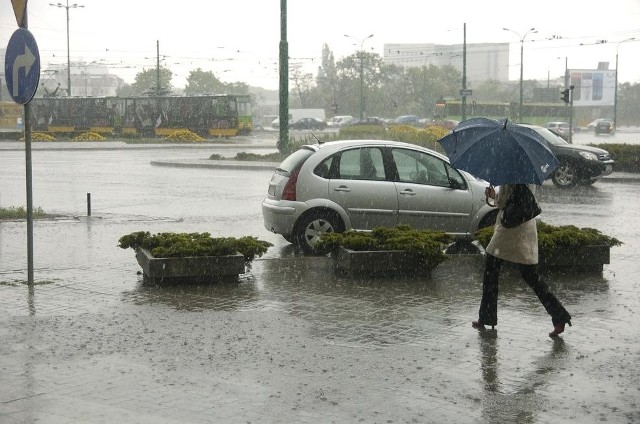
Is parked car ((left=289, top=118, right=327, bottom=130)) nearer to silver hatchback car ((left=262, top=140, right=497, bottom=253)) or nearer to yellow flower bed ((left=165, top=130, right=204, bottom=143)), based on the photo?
yellow flower bed ((left=165, top=130, right=204, bottom=143))

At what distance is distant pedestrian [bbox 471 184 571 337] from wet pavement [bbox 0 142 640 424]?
19 cm

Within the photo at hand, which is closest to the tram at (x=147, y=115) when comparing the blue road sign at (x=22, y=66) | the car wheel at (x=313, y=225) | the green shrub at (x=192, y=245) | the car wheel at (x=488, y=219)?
the car wheel at (x=313, y=225)

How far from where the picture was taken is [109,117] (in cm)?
6800

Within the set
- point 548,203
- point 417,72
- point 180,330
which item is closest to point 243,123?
point 417,72

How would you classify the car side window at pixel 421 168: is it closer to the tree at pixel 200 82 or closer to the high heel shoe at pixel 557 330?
the high heel shoe at pixel 557 330

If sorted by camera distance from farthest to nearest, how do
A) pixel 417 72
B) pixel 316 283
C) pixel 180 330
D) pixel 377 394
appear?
1. pixel 417 72
2. pixel 316 283
3. pixel 180 330
4. pixel 377 394

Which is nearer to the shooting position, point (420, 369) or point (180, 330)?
point (420, 369)

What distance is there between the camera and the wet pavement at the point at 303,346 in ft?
20.4

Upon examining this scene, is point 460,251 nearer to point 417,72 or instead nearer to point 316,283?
point 316,283

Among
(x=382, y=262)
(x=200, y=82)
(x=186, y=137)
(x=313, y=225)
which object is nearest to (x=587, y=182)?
(x=313, y=225)

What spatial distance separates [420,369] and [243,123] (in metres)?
61.7

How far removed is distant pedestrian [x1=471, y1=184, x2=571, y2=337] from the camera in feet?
27.0

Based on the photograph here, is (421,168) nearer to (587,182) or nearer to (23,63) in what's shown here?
(23,63)

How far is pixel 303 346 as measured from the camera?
784 centimetres
